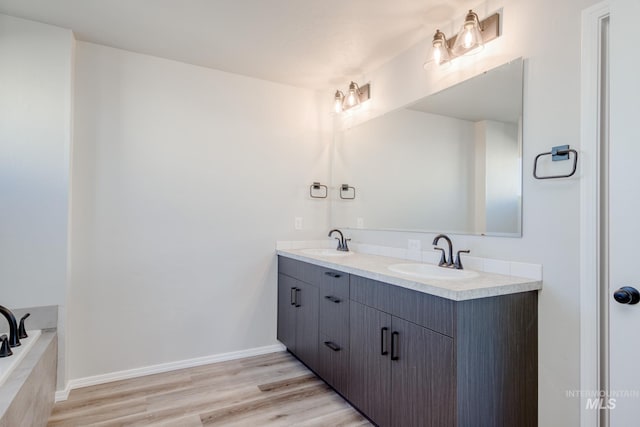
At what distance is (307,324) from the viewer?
2.56m

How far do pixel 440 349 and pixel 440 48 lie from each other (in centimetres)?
172

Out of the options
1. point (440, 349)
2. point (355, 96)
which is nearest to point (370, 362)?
point (440, 349)

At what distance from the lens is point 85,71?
7.89 feet

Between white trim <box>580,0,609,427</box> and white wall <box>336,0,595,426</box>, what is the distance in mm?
27

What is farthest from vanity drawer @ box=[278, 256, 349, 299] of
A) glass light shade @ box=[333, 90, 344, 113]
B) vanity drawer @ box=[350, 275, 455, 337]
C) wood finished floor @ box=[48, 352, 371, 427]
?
glass light shade @ box=[333, 90, 344, 113]

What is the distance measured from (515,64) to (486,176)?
0.59m

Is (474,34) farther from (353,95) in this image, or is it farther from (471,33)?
(353,95)

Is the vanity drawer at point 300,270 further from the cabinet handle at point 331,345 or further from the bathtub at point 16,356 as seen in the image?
the bathtub at point 16,356

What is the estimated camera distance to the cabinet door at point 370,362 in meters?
1.74

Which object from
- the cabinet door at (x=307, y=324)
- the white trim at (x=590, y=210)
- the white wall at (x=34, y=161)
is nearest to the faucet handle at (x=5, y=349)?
the white wall at (x=34, y=161)

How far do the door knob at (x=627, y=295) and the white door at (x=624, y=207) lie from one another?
11 mm

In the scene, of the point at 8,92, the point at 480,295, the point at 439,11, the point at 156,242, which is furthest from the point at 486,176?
the point at 8,92

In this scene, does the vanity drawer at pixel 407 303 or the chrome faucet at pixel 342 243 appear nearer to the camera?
the vanity drawer at pixel 407 303

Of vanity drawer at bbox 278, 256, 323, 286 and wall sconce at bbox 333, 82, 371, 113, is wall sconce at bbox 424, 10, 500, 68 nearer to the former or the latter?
wall sconce at bbox 333, 82, 371, 113
